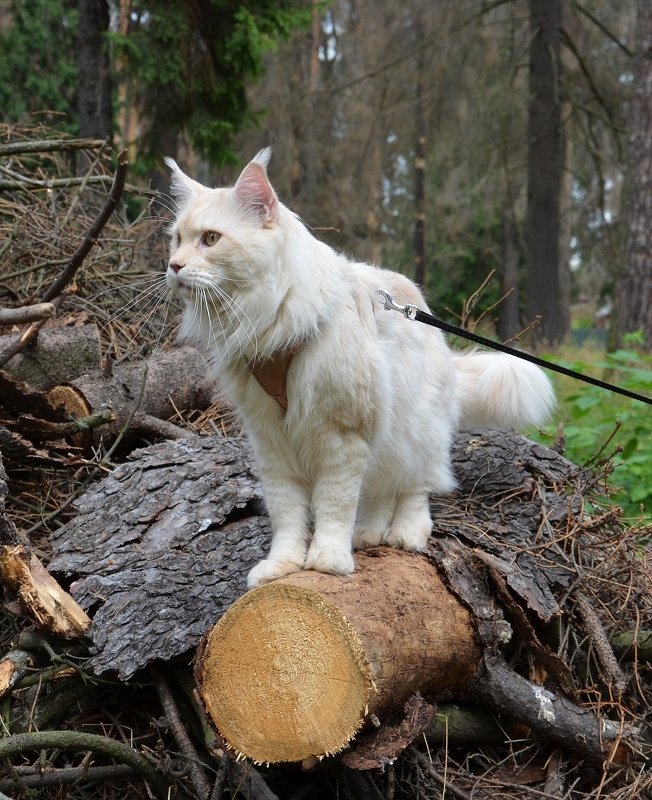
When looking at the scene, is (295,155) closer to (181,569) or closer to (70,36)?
(70,36)

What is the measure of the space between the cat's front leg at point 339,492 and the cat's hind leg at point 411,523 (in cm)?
28

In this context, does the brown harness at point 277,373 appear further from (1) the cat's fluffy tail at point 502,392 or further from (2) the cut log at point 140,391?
(2) the cut log at point 140,391

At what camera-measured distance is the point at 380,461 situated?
10.3ft

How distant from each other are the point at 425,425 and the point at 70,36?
38.2ft

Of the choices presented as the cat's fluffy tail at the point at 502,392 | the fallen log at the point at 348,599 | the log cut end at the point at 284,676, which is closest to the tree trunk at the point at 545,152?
the cat's fluffy tail at the point at 502,392

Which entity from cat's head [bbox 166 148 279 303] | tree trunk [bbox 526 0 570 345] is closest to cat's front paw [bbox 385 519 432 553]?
cat's head [bbox 166 148 279 303]

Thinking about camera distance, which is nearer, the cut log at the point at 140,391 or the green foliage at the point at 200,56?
the cut log at the point at 140,391

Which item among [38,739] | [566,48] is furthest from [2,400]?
[566,48]

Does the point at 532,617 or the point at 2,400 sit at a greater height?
the point at 2,400

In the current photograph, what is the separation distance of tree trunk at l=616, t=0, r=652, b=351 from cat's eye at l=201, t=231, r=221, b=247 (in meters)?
6.32

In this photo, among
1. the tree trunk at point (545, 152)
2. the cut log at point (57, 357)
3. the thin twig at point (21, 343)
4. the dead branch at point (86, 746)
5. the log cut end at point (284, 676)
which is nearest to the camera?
the log cut end at point (284, 676)

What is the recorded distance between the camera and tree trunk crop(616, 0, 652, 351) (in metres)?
8.08

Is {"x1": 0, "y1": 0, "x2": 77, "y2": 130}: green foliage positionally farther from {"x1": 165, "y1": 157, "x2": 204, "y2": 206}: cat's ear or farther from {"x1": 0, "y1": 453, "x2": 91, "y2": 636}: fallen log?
{"x1": 0, "y1": 453, "x2": 91, "y2": 636}: fallen log

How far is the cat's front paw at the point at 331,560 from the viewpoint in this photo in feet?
8.96
